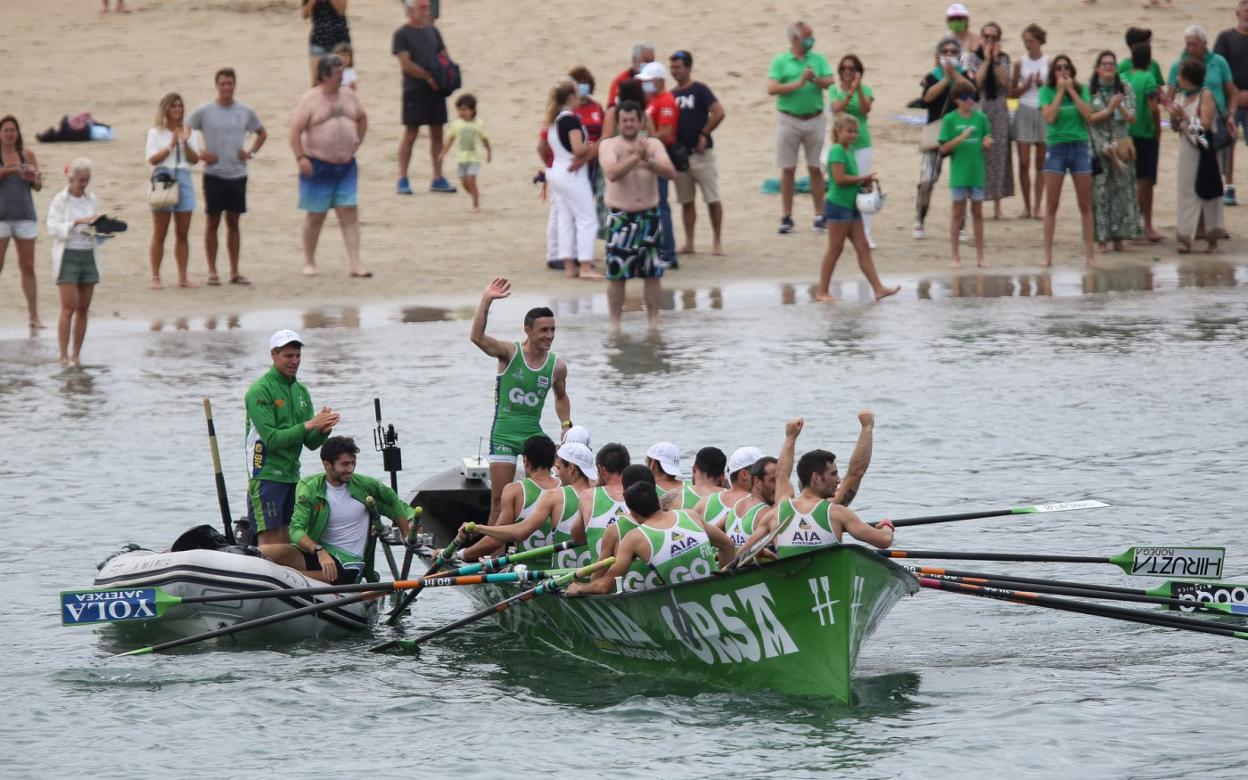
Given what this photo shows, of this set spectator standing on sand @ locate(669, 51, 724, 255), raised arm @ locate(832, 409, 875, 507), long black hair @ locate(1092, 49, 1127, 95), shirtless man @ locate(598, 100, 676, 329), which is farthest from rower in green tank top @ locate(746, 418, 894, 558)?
long black hair @ locate(1092, 49, 1127, 95)

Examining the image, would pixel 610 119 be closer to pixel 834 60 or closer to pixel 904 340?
pixel 904 340

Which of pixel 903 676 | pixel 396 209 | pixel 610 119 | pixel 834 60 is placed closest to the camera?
pixel 903 676

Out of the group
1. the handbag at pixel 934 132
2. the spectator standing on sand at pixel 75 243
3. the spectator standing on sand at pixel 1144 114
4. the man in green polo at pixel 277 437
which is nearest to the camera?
the man in green polo at pixel 277 437

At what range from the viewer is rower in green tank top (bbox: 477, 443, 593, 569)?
35.8 ft

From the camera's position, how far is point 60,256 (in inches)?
695

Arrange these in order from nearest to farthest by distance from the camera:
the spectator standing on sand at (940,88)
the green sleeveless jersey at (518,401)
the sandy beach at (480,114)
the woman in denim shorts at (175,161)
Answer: the green sleeveless jersey at (518,401), the woman in denim shorts at (175,161), the spectator standing on sand at (940,88), the sandy beach at (480,114)

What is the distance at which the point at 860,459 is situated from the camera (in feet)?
33.7

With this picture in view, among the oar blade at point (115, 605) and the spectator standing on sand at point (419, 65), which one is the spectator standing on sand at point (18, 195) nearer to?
the spectator standing on sand at point (419, 65)

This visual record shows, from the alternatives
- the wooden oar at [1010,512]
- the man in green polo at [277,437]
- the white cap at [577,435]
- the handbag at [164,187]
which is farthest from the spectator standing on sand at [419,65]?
the white cap at [577,435]

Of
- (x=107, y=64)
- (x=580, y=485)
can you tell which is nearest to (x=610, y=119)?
(x=580, y=485)

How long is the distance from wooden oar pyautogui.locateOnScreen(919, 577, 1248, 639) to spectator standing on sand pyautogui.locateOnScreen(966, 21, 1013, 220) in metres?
11.2

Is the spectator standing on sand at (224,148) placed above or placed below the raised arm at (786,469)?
above

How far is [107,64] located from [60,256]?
13152 millimetres

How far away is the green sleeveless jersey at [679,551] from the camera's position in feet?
32.6
